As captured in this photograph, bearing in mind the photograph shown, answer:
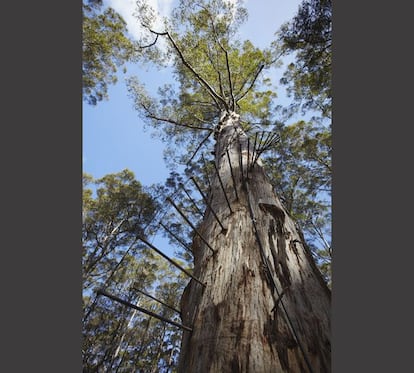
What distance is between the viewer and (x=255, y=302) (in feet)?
3.09

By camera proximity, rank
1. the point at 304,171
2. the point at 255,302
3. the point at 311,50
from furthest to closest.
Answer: the point at 304,171 < the point at 311,50 < the point at 255,302

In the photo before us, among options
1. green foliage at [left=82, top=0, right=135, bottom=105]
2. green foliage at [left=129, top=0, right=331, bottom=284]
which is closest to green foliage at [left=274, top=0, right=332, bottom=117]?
green foliage at [left=129, top=0, right=331, bottom=284]

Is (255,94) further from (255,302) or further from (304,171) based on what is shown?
(255,302)

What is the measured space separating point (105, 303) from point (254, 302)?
9.02 m

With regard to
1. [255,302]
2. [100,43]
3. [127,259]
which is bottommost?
[255,302]

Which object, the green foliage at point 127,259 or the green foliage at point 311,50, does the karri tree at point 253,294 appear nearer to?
the green foliage at point 311,50

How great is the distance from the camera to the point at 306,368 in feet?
2.58

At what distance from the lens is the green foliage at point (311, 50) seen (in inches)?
189

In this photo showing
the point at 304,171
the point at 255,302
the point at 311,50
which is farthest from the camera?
the point at 304,171

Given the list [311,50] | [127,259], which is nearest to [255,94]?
[311,50]

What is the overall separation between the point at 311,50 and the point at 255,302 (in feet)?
19.2

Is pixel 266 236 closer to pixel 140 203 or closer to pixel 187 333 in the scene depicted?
pixel 187 333

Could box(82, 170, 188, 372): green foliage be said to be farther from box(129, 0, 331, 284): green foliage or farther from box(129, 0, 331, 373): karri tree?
box(129, 0, 331, 373): karri tree

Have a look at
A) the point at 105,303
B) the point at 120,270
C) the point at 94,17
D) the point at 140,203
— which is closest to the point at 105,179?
the point at 140,203
